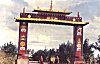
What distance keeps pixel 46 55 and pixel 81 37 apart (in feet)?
83.8

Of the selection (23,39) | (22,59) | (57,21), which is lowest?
(22,59)

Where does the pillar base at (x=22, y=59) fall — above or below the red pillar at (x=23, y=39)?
below

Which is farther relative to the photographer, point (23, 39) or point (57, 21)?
point (57, 21)

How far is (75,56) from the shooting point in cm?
3550

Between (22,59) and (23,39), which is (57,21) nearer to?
(23,39)

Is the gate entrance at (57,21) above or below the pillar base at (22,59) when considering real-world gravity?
above

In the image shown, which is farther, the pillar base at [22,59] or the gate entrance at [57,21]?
the gate entrance at [57,21]

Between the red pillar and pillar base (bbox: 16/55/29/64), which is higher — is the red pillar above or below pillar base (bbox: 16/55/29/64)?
above

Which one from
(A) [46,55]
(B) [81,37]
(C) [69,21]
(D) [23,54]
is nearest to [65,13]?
(C) [69,21]

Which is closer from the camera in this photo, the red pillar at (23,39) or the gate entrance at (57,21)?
the red pillar at (23,39)

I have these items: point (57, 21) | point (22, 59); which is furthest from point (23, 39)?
point (57, 21)

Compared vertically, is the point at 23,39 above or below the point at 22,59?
above

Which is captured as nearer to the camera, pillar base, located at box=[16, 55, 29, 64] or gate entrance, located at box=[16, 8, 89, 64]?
pillar base, located at box=[16, 55, 29, 64]

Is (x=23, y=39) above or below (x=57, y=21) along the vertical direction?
below
